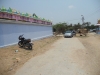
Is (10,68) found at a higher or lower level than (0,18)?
lower

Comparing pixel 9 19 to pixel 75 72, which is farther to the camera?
pixel 9 19

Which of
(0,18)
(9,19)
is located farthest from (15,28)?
(0,18)

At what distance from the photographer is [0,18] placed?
42.1ft

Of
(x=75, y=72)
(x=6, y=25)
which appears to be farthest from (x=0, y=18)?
(x=75, y=72)

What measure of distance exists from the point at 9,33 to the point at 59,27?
37172mm

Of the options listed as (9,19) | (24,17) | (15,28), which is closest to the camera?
(9,19)

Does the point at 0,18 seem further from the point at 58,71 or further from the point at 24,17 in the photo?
the point at 58,71

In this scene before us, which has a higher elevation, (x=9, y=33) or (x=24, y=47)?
(x=9, y=33)

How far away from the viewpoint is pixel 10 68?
7.62m

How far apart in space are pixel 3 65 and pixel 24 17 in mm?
11494

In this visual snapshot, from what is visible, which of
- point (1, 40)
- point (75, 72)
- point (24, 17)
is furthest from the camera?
point (24, 17)

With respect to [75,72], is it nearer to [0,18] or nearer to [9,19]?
[0,18]

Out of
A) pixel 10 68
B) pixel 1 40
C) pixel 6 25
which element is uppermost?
pixel 6 25

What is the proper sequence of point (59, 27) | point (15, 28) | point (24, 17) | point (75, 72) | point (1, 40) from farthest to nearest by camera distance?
1. point (59, 27)
2. point (24, 17)
3. point (15, 28)
4. point (1, 40)
5. point (75, 72)
